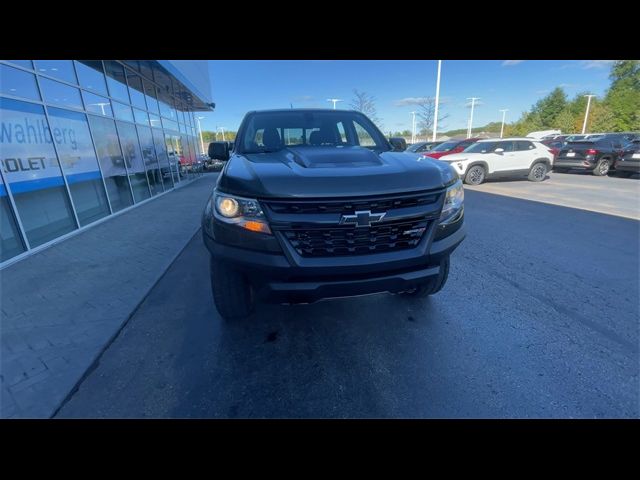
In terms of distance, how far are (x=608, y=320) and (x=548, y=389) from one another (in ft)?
4.66

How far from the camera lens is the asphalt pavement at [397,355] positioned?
6.12 feet

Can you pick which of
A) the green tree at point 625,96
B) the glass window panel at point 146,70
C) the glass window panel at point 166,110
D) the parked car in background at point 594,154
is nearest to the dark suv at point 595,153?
the parked car in background at point 594,154

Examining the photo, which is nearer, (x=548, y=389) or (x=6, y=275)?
(x=548, y=389)

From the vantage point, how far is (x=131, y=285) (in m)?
3.69

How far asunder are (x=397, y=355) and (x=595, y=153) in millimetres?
15956

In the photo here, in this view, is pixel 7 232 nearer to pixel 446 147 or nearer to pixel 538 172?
pixel 446 147

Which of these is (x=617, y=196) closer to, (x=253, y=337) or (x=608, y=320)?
(x=608, y=320)

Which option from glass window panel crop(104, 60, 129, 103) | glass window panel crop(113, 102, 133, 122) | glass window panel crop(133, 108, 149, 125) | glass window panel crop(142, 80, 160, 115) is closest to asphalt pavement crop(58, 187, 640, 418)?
glass window panel crop(113, 102, 133, 122)

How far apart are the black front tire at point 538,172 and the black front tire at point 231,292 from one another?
13361 millimetres

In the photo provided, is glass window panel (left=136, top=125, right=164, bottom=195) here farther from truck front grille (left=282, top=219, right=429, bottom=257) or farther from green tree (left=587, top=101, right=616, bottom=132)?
green tree (left=587, top=101, right=616, bottom=132)

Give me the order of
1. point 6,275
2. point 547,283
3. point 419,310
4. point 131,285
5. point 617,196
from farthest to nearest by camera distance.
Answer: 1. point 617,196
2. point 6,275
3. point 131,285
4. point 547,283
5. point 419,310
